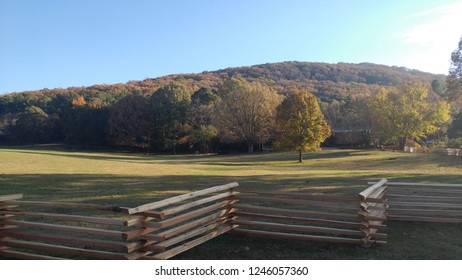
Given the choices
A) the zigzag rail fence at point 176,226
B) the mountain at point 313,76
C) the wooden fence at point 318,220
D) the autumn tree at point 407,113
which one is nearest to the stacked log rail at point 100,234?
the zigzag rail fence at point 176,226

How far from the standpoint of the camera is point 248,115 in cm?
6612

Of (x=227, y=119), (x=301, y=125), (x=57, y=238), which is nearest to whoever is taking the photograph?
(x=57, y=238)

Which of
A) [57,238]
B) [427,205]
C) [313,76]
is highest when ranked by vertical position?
[313,76]

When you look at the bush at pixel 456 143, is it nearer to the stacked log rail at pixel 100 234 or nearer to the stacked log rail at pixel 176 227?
the stacked log rail at pixel 176 227

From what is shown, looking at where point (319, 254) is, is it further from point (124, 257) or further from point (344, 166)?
point (344, 166)

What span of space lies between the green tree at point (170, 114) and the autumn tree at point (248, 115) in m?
11.8

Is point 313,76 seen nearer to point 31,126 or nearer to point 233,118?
point 233,118

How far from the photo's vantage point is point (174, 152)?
7356cm

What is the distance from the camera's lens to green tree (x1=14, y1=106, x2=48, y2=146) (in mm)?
88250

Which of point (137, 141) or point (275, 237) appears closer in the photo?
point (275, 237)

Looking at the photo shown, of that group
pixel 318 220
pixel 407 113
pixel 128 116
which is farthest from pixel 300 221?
pixel 128 116

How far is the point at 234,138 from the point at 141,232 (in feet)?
198

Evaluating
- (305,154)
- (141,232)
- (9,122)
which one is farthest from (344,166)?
(9,122)

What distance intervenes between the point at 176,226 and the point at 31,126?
91787 mm
